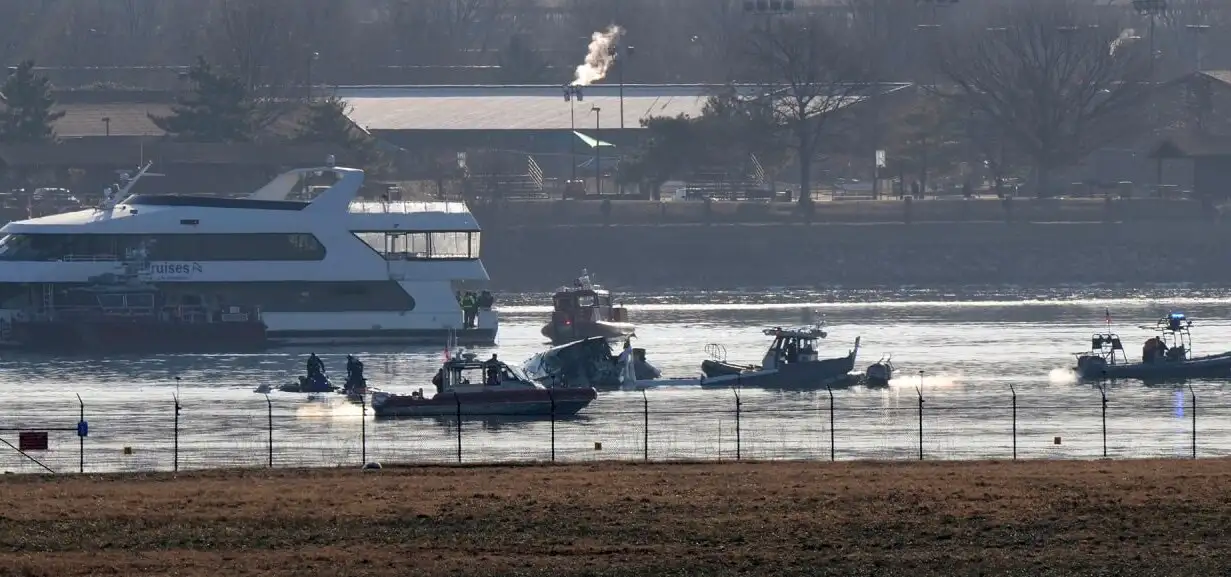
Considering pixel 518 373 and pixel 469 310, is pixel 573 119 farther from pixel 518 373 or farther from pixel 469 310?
pixel 518 373

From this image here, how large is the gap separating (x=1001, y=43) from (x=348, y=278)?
71.3 meters

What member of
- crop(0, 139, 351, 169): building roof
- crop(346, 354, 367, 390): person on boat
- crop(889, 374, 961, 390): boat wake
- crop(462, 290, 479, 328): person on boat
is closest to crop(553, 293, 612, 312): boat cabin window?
crop(462, 290, 479, 328): person on boat

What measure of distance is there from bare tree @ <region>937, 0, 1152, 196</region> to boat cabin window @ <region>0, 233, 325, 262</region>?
158ft

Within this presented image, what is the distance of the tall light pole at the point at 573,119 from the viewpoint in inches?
4796

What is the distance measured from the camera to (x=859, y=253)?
97625 mm

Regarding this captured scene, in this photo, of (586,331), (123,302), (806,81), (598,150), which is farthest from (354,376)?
(598,150)

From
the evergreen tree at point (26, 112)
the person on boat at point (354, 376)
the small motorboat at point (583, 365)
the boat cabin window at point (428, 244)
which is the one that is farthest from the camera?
the evergreen tree at point (26, 112)

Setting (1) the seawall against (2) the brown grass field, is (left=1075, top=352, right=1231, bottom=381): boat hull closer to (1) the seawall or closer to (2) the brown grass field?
(2) the brown grass field

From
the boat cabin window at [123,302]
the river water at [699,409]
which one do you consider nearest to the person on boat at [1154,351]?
the river water at [699,409]

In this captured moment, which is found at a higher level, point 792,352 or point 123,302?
point 123,302

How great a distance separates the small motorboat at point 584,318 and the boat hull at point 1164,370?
54.1ft

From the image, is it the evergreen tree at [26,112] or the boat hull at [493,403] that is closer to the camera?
the boat hull at [493,403]

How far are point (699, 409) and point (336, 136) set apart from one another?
199 feet

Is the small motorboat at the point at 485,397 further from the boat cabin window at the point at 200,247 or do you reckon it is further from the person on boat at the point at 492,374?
the boat cabin window at the point at 200,247
